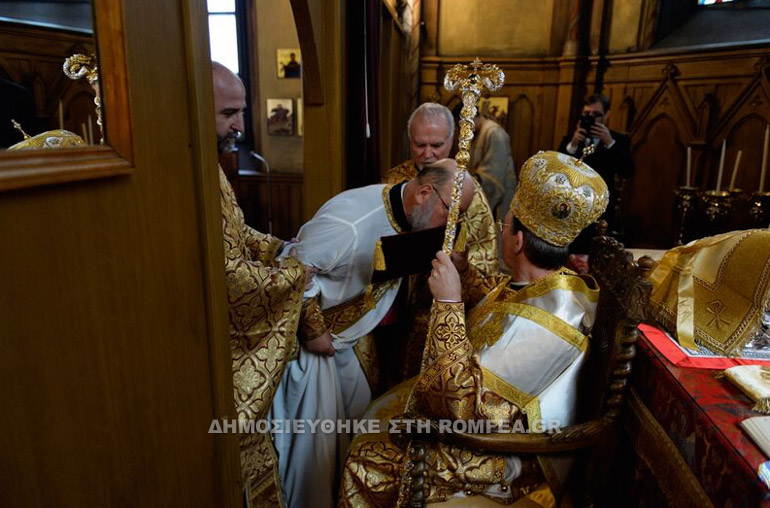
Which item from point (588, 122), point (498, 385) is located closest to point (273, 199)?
point (588, 122)

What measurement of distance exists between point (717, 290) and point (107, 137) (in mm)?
1536

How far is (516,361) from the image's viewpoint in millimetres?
1429

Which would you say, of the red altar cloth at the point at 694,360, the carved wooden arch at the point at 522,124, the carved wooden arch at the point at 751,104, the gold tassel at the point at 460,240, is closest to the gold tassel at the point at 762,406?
the red altar cloth at the point at 694,360

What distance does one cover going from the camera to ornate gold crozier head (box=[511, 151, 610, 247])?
1.54 metres

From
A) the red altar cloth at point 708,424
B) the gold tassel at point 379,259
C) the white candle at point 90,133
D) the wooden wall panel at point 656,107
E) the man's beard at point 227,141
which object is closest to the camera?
the white candle at point 90,133

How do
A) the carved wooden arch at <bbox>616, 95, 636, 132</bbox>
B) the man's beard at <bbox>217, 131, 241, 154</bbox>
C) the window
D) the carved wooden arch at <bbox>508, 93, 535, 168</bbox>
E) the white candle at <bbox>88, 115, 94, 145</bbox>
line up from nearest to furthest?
the white candle at <bbox>88, 115, 94, 145</bbox>, the man's beard at <bbox>217, 131, 241, 154</bbox>, the window, the carved wooden arch at <bbox>616, 95, 636, 132</bbox>, the carved wooden arch at <bbox>508, 93, 535, 168</bbox>

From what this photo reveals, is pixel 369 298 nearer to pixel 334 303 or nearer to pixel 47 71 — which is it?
pixel 334 303

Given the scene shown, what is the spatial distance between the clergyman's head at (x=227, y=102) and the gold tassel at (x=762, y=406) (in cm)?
152

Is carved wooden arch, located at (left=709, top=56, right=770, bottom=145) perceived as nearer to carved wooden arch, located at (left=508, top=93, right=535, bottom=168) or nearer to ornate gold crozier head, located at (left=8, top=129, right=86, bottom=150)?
carved wooden arch, located at (left=508, top=93, right=535, bottom=168)

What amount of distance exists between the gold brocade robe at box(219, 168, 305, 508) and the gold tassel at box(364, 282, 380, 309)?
0.38 m

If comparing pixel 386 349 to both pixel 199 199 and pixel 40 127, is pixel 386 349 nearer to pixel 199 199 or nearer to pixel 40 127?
pixel 199 199

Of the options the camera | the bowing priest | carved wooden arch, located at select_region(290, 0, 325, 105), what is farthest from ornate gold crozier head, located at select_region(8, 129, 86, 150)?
the camera

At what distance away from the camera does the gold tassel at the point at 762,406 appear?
106cm

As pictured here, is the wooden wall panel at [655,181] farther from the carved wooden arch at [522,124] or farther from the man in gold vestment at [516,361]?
the man in gold vestment at [516,361]
